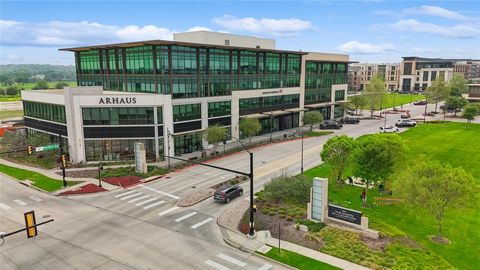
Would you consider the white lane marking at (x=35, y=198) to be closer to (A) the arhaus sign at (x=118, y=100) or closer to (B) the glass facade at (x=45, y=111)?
(A) the arhaus sign at (x=118, y=100)

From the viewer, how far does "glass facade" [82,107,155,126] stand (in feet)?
172

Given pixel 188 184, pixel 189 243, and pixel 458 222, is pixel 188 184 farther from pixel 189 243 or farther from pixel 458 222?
pixel 458 222

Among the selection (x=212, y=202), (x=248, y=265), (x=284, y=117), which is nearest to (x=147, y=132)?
(x=212, y=202)

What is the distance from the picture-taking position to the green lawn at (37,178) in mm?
42594

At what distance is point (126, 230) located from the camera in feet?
99.3

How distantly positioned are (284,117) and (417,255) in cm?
5933

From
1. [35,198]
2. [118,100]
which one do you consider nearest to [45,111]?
[118,100]

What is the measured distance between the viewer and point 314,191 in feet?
102

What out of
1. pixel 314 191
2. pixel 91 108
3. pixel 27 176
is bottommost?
pixel 27 176

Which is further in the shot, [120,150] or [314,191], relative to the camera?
[120,150]

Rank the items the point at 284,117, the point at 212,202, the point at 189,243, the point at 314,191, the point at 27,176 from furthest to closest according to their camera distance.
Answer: the point at 284,117, the point at 27,176, the point at 212,202, the point at 314,191, the point at 189,243

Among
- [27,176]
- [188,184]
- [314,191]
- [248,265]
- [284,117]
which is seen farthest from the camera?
[284,117]

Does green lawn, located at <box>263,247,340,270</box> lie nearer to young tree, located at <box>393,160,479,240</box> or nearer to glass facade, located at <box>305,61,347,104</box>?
young tree, located at <box>393,160,479,240</box>

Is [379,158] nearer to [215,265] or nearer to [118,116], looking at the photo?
[215,265]
